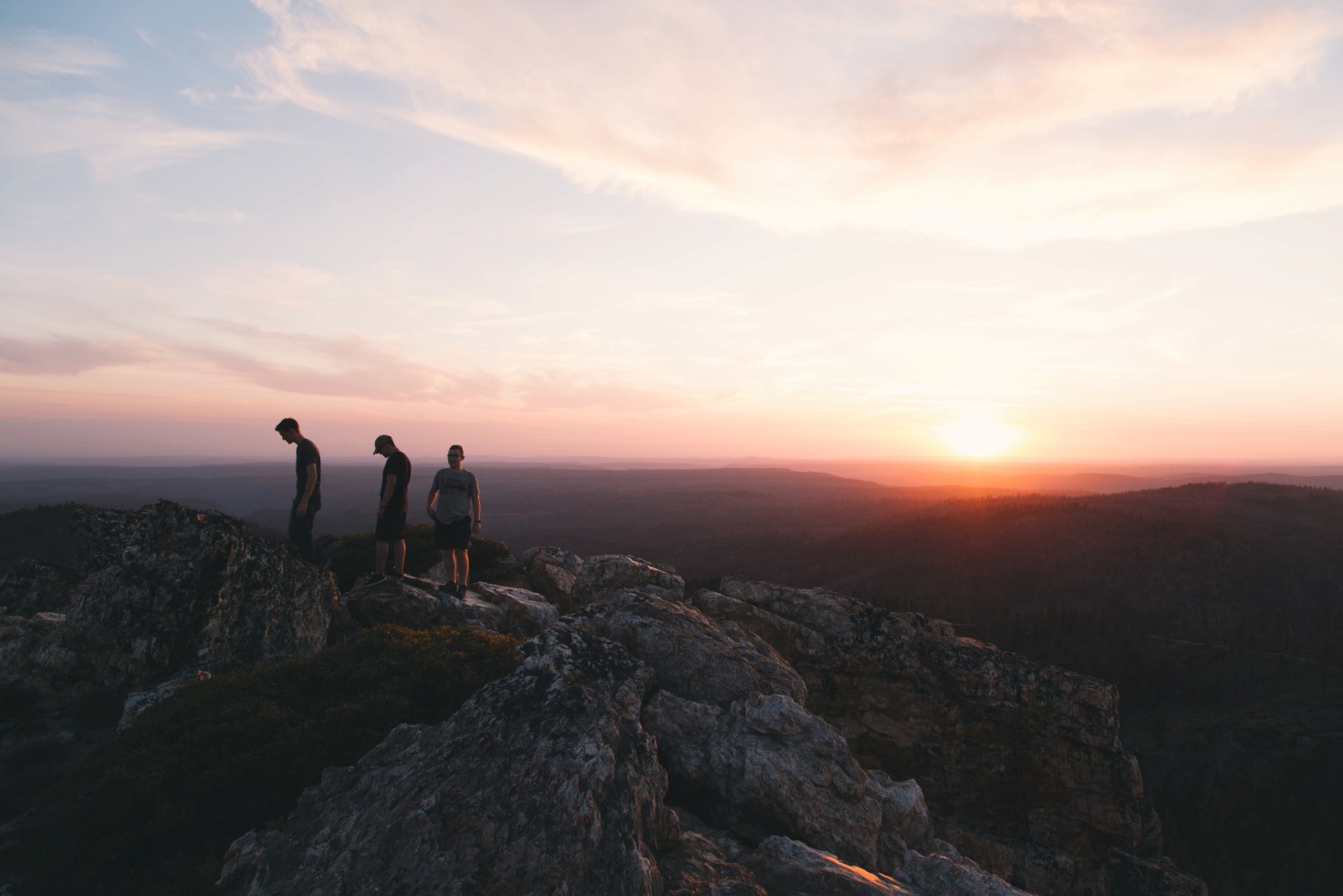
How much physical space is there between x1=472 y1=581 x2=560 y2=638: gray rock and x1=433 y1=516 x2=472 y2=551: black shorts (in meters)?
1.60

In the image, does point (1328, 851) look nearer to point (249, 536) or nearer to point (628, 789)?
point (628, 789)

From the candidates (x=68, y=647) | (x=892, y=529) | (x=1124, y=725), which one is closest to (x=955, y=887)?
(x=68, y=647)

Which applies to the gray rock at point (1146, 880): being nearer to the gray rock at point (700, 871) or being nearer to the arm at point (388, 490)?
the gray rock at point (700, 871)

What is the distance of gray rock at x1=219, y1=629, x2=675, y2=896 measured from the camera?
6.32 meters

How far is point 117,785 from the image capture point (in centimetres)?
793

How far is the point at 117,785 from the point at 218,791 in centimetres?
125

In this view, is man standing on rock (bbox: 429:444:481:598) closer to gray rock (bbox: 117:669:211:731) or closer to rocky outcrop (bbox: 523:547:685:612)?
rocky outcrop (bbox: 523:547:685:612)

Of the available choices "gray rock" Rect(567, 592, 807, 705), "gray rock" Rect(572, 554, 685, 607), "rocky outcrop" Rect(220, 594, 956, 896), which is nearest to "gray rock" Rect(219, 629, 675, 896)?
"rocky outcrop" Rect(220, 594, 956, 896)

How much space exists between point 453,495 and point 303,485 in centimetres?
342

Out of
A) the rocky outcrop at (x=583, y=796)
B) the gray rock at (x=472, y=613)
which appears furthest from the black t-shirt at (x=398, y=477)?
the rocky outcrop at (x=583, y=796)

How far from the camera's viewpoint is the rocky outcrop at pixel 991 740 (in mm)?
14227

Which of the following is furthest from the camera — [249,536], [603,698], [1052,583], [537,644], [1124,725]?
[1052,583]

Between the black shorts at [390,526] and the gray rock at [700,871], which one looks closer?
the gray rock at [700,871]

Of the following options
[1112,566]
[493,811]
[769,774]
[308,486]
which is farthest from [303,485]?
[1112,566]
